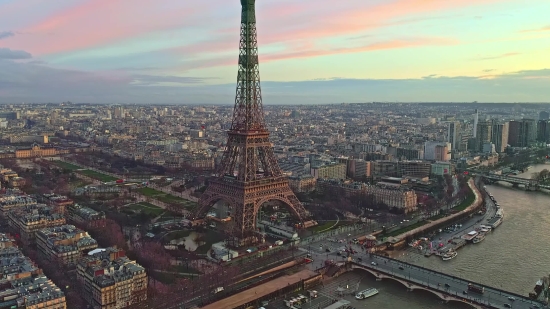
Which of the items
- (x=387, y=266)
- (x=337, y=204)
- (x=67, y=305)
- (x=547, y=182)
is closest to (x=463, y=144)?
(x=547, y=182)

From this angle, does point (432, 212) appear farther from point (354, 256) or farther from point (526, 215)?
point (354, 256)

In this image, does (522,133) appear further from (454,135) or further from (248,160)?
(248,160)

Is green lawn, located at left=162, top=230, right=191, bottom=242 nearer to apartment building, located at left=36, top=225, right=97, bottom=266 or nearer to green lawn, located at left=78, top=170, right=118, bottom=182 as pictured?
apartment building, located at left=36, top=225, right=97, bottom=266

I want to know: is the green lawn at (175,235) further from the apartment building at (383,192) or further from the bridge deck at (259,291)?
the apartment building at (383,192)

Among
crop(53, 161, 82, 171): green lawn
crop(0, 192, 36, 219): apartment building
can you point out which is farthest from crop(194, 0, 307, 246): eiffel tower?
crop(53, 161, 82, 171): green lawn

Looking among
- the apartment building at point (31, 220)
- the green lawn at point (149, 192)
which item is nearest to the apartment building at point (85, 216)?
the apartment building at point (31, 220)

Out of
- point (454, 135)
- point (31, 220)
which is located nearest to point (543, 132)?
point (454, 135)
